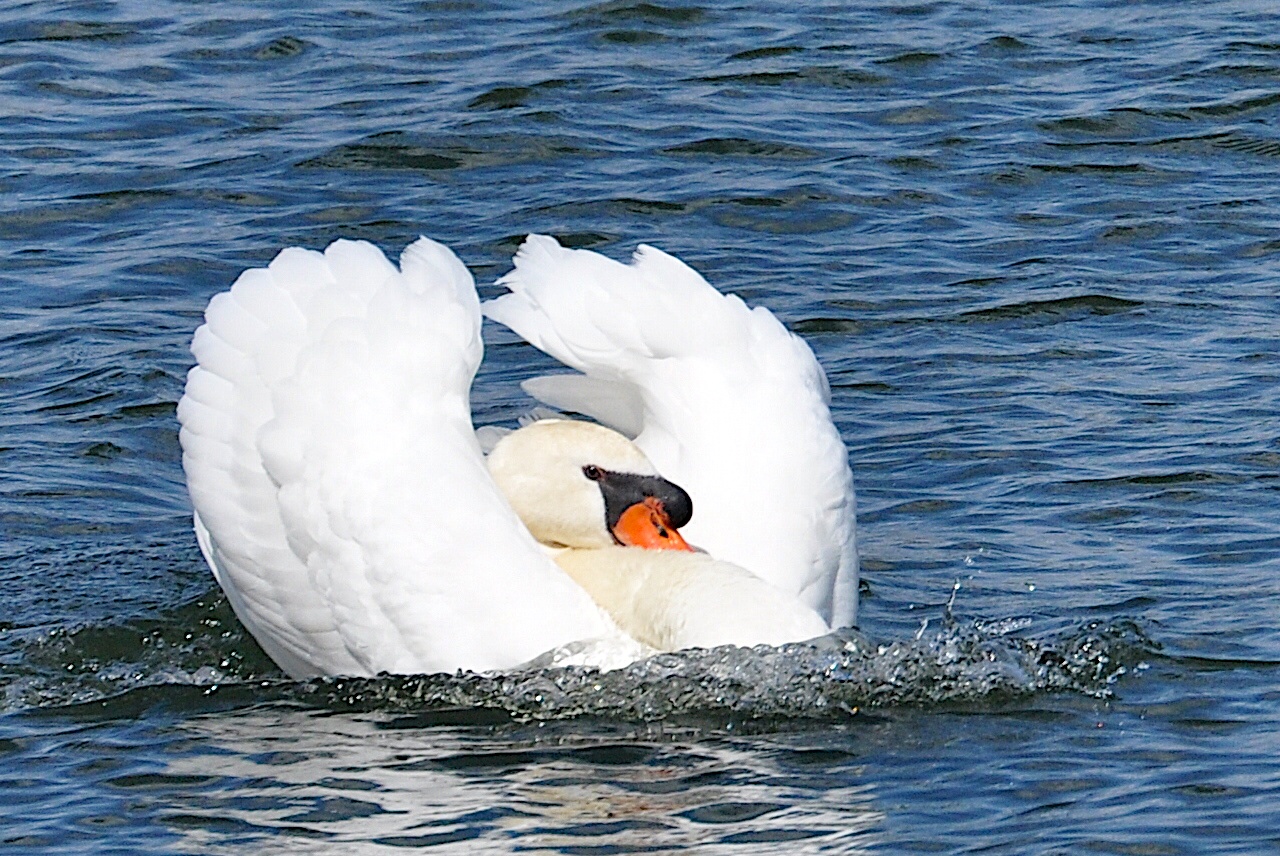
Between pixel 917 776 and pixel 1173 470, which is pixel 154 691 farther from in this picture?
pixel 1173 470

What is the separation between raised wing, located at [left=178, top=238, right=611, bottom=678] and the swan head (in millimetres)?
305

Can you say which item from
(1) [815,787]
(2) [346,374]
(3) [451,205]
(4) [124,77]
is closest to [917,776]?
(1) [815,787]

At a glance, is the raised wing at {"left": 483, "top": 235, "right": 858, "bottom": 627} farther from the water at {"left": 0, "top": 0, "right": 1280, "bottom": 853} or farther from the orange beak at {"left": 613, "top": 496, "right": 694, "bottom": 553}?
the water at {"left": 0, "top": 0, "right": 1280, "bottom": 853}

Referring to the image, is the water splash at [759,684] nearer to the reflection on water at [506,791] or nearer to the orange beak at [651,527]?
the reflection on water at [506,791]

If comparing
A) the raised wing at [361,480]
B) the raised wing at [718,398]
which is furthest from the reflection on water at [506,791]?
the raised wing at [718,398]

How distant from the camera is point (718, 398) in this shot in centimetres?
711

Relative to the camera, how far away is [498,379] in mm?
9734

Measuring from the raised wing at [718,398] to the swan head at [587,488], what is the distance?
0.20m

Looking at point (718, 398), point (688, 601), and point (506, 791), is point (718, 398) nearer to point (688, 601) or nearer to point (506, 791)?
point (688, 601)

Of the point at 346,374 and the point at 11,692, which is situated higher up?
the point at 346,374

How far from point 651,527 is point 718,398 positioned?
0.46m

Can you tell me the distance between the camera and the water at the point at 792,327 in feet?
19.3

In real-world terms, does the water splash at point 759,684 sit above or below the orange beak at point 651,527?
below

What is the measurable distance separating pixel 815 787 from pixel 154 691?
77.7 inches
